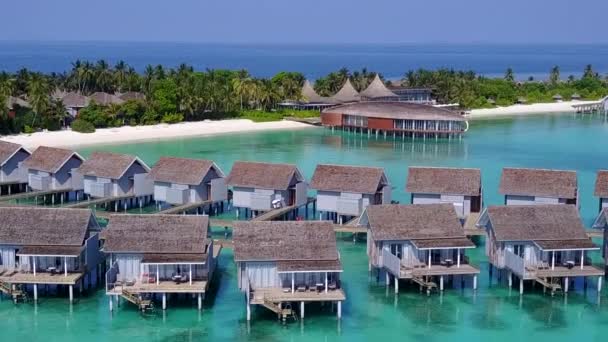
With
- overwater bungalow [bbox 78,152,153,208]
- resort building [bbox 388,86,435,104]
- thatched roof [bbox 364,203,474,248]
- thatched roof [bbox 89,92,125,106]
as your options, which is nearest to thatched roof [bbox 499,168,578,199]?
thatched roof [bbox 364,203,474,248]

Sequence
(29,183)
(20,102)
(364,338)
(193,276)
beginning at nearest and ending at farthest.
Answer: (364,338)
(193,276)
(29,183)
(20,102)

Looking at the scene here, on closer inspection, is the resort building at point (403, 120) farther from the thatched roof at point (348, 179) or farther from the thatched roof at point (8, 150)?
the thatched roof at point (8, 150)

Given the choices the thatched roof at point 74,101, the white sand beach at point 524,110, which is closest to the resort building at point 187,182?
the thatched roof at point 74,101

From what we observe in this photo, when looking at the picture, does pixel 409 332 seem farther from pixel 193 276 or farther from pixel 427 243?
pixel 193 276

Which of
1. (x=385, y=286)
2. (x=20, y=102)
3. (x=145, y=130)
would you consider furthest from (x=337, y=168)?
(x=20, y=102)

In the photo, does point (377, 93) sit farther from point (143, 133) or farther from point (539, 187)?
point (539, 187)

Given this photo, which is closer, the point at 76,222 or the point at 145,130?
the point at 76,222
